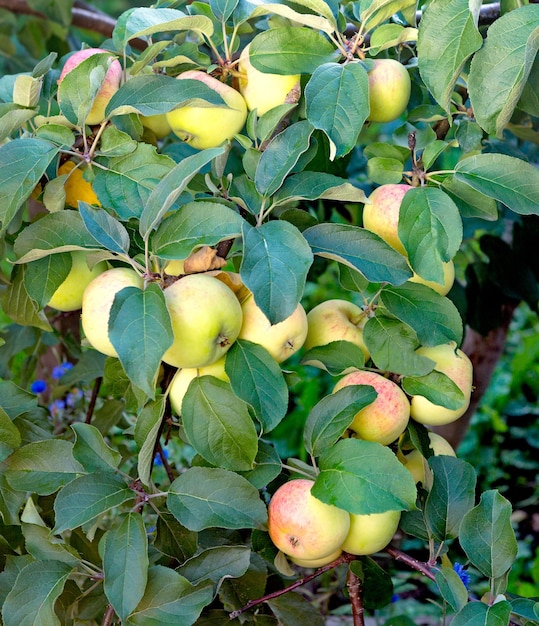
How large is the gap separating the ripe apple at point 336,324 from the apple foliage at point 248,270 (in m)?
0.03

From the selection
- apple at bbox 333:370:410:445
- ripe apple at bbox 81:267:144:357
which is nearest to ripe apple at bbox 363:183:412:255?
apple at bbox 333:370:410:445

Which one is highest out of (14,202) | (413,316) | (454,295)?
(14,202)

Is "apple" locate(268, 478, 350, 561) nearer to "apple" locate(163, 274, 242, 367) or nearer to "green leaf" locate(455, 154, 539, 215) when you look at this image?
"apple" locate(163, 274, 242, 367)

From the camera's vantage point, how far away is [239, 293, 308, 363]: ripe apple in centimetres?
64

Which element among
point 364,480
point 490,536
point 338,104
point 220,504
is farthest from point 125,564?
point 338,104

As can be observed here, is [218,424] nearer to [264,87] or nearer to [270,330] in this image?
[270,330]

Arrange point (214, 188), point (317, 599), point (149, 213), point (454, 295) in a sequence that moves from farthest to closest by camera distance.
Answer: point (317, 599) → point (454, 295) → point (214, 188) → point (149, 213)

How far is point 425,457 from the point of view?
0.74 meters

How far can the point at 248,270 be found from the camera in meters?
0.55

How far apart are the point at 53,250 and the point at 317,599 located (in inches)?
47.2

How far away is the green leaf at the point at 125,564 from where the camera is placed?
2.01ft

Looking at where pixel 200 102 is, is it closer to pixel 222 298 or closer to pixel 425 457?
pixel 222 298

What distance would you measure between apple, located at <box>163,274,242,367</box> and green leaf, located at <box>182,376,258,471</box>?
0.12ft

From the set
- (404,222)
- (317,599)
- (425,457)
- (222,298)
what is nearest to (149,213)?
(222,298)
